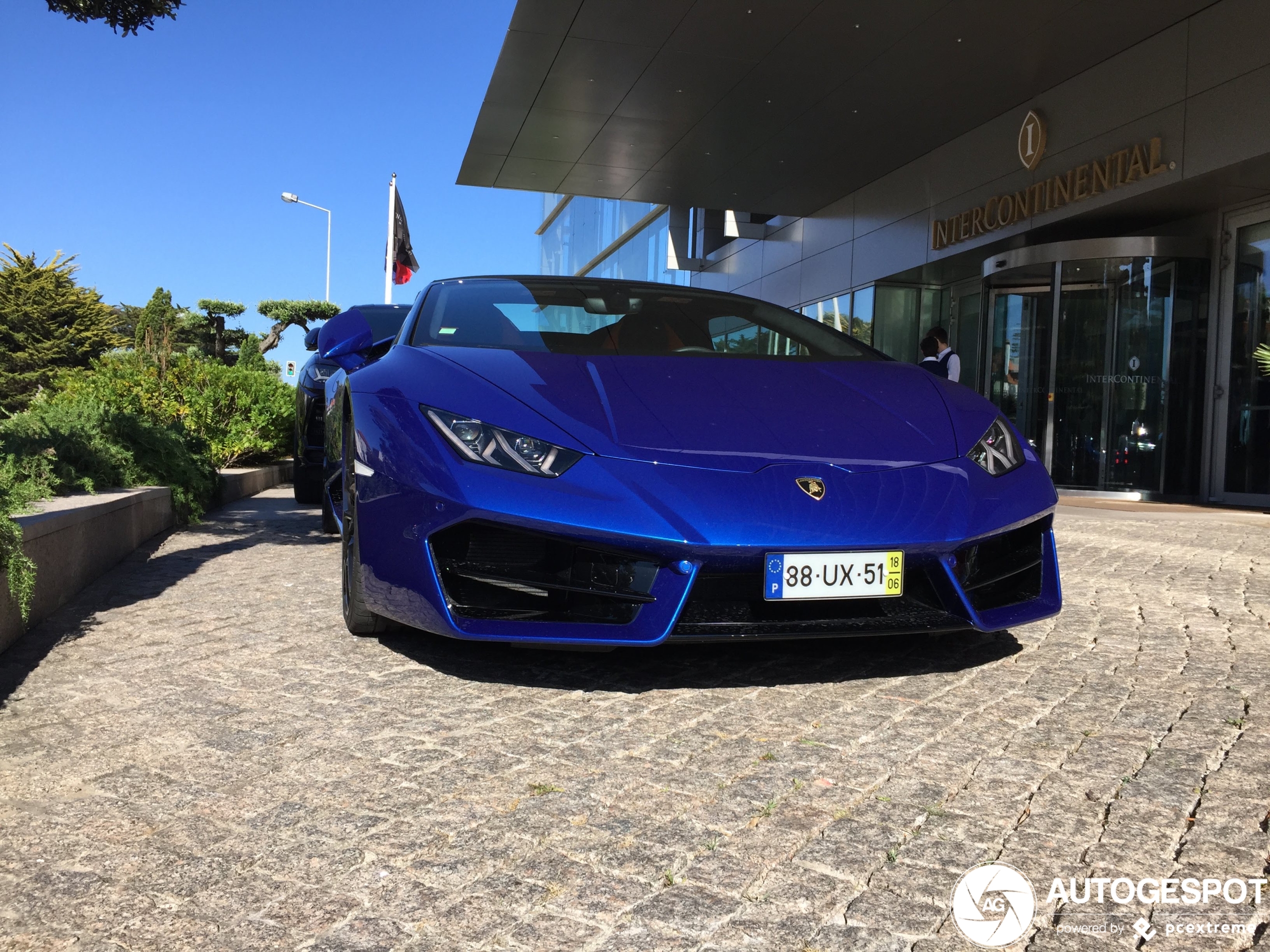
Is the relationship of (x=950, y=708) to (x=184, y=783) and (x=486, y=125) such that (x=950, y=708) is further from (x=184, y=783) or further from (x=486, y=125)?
(x=486, y=125)

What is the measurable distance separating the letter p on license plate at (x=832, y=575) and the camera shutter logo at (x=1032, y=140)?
11748 millimetres

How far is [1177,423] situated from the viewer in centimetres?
1195

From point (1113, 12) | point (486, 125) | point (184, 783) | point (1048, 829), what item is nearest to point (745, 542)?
point (1048, 829)

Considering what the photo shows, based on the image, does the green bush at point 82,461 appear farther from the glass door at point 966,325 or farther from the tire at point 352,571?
the glass door at point 966,325

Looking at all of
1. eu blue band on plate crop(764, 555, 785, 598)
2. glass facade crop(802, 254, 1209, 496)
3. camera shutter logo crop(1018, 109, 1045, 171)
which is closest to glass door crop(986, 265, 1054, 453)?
glass facade crop(802, 254, 1209, 496)

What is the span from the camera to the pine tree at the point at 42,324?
4444 cm

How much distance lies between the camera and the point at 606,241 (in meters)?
32.9

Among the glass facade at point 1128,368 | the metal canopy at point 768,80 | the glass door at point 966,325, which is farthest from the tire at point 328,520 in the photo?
the glass door at point 966,325

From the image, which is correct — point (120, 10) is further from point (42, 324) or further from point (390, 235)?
Result: point (42, 324)

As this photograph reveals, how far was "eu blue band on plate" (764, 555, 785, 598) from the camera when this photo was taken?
8.07 feet

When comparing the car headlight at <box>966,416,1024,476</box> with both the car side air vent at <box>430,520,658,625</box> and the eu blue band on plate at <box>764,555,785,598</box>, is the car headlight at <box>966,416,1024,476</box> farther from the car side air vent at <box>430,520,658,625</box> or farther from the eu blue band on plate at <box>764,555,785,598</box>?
the car side air vent at <box>430,520,658,625</box>

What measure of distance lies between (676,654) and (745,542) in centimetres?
80

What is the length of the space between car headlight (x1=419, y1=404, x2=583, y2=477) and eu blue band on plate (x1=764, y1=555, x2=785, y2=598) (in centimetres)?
55

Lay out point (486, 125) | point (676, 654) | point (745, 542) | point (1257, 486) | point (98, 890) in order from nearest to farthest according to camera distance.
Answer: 1. point (98, 890)
2. point (745, 542)
3. point (676, 654)
4. point (1257, 486)
5. point (486, 125)
